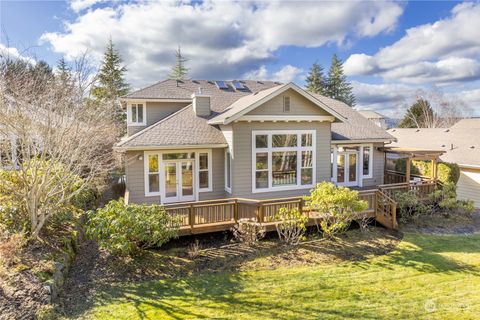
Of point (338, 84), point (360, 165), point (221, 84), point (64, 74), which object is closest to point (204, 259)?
point (64, 74)

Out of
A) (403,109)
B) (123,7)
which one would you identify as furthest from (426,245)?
(403,109)

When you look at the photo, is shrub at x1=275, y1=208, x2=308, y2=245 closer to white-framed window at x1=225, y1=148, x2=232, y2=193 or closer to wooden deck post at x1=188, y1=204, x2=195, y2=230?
wooden deck post at x1=188, y1=204, x2=195, y2=230

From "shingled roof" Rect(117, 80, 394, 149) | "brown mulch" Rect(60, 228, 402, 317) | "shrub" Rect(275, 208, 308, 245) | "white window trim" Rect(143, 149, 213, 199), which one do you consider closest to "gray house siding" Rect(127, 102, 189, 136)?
"shingled roof" Rect(117, 80, 394, 149)

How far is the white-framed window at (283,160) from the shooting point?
12.0 meters

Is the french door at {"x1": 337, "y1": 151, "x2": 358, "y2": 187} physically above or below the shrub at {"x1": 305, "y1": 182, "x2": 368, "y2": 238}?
above

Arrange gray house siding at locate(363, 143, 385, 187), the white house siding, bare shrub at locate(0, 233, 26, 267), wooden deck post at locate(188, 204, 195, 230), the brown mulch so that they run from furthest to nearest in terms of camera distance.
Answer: the white house siding, gray house siding at locate(363, 143, 385, 187), wooden deck post at locate(188, 204, 195, 230), the brown mulch, bare shrub at locate(0, 233, 26, 267)

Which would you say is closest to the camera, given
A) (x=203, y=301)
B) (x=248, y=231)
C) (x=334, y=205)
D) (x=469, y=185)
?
(x=203, y=301)

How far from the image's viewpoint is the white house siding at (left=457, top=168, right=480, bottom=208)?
15.6 m

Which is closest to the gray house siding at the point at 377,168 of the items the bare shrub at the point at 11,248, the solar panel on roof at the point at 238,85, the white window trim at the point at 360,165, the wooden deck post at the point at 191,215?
the white window trim at the point at 360,165

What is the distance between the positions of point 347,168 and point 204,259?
10.1 meters

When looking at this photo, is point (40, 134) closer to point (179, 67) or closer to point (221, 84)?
point (221, 84)

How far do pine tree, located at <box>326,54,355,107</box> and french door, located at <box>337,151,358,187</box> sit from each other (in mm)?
34400

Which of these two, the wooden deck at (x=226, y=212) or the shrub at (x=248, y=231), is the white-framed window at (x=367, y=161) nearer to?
the wooden deck at (x=226, y=212)

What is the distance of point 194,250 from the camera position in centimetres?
884
